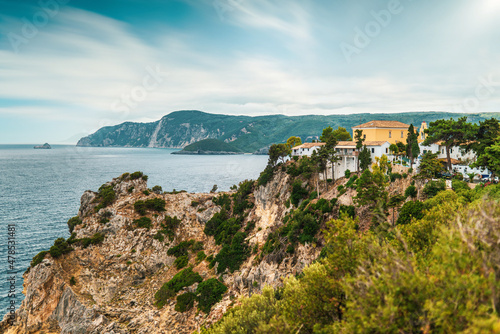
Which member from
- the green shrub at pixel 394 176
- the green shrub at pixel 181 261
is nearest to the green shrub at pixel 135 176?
the green shrub at pixel 181 261

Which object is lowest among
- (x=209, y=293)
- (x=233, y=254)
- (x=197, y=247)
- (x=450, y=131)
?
(x=209, y=293)

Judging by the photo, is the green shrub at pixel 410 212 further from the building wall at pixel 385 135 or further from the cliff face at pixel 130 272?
the building wall at pixel 385 135

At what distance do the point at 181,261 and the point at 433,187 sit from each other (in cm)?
5684

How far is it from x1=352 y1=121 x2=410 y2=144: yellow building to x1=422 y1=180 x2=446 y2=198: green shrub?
A: 35.9 meters

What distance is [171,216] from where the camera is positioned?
77312mm

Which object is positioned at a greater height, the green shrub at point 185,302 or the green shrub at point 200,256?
the green shrub at point 200,256

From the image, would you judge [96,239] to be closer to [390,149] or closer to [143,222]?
[143,222]

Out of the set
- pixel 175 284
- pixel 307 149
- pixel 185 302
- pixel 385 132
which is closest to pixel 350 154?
pixel 307 149

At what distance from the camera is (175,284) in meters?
57.9

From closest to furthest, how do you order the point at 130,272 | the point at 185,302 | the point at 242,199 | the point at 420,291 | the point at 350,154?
the point at 420,291 → the point at 185,302 → the point at 130,272 → the point at 350,154 → the point at 242,199

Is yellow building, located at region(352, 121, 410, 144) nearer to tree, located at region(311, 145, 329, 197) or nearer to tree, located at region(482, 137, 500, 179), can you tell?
tree, located at region(311, 145, 329, 197)

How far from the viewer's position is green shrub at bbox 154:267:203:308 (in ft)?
180

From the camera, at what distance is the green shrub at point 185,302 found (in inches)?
2034

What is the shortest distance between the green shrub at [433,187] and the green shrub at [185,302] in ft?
153
